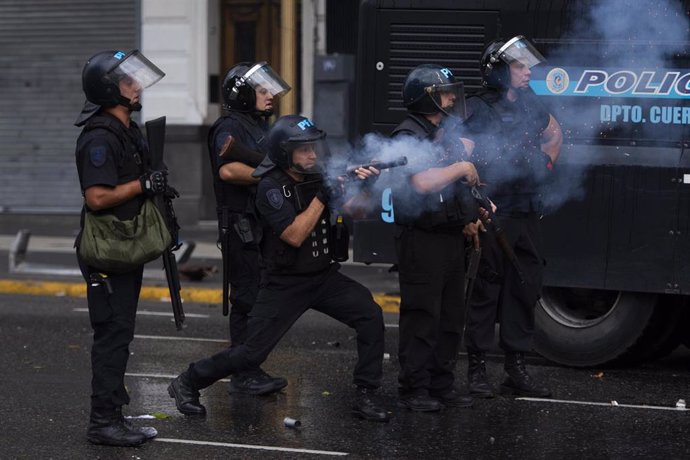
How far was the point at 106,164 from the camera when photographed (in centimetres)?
669

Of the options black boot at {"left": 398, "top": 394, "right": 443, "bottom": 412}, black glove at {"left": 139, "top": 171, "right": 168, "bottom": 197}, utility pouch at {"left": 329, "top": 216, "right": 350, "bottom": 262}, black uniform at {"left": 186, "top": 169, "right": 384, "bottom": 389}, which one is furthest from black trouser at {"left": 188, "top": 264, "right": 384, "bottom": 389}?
black glove at {"left": 139, "top": 171, "right": 168, "bottom": 197}

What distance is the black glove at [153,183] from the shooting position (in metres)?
6.77

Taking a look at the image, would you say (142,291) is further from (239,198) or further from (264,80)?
(264,80)

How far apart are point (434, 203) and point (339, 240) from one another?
0.54m

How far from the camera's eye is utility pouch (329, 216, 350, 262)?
735cm

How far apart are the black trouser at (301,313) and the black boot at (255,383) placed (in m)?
0.71

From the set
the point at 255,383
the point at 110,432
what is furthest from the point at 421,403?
the point at 110,432

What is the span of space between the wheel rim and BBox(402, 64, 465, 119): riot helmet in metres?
2.02

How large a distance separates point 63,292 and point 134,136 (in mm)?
6636

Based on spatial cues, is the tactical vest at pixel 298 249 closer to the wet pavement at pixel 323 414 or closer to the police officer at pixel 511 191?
the wet pavement at pixel 323 414

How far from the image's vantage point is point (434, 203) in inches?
290

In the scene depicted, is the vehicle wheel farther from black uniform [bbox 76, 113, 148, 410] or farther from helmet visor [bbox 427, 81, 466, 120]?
black uniform [bbox 76, 113, 148, 410]

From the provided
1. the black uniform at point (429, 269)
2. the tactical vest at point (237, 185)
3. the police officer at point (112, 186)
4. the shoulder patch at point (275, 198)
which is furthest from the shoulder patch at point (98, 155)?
the black uniform at point (429, 269)

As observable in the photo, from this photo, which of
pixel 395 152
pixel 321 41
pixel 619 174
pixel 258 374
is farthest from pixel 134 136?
pixel 321 41
